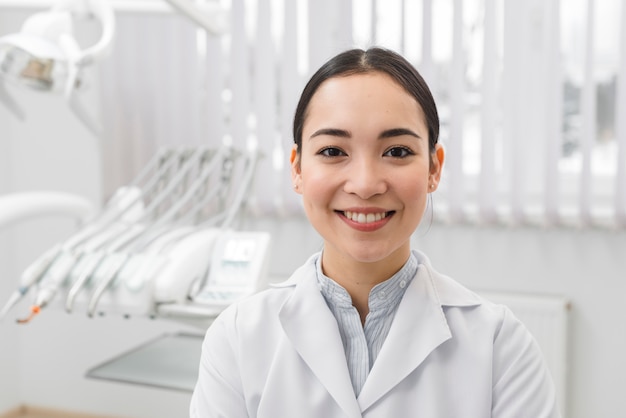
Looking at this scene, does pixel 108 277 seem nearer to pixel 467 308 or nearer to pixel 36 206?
pixel 36 206

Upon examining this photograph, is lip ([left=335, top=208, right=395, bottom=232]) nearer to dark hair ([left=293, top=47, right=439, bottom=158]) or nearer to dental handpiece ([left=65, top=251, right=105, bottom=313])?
dark hair ([left=293, top=47, right=439, bottom=158])

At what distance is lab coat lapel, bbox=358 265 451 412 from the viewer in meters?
0.98

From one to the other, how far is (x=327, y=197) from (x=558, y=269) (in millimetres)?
1656

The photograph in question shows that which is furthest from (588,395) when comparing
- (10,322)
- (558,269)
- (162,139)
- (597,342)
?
(10,322)

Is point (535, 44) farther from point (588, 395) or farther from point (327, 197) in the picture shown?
point (327, 197)

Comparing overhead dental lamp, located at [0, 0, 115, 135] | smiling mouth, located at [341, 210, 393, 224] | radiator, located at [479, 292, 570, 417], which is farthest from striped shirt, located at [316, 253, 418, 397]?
radiator, located at [479, 292, 570, 417]

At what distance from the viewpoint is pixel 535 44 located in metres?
2.51

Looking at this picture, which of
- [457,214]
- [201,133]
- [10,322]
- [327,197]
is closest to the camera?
[327,197]

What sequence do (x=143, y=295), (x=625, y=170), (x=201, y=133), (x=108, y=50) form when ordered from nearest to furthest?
1. (x=108, y=50)
2. (x=143, y=295)
3. (x=625, y=170)
4. (x=201, y=133)

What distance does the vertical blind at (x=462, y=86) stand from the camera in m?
2.38

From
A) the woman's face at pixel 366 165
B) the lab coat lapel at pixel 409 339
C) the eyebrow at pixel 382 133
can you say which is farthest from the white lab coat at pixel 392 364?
the eyebrow at pixel 382 133

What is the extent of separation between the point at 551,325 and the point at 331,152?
1.64 m

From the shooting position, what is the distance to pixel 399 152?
38.8 inches

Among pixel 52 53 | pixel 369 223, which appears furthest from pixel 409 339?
pixel 52 53
